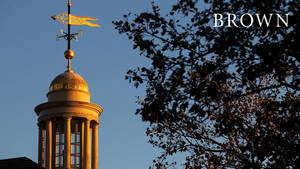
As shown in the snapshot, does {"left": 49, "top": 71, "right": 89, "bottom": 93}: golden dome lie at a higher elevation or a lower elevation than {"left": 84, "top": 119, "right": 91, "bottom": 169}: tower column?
higher

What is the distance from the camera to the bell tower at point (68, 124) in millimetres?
60750

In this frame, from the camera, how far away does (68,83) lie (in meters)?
62.4

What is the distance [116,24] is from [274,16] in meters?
4.84

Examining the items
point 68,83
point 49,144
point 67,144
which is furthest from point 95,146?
point 68,83

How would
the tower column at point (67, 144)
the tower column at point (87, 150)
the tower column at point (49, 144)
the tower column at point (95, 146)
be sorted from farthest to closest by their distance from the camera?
the tower column at point (95, 146)
the tower column at point (87, 150)
the tower column at point (49, 144)
the tower column at point (67, 144)

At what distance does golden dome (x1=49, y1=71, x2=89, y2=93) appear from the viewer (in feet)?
203

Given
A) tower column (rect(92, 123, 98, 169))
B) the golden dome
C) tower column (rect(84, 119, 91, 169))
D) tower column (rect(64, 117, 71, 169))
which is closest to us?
tower column (rect(64, 117, 71, 169))

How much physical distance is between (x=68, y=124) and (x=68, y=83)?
11.9ft

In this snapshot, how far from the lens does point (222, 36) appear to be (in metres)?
21.2

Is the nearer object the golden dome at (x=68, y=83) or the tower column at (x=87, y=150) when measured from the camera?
the tower column at (x=87, y=150)

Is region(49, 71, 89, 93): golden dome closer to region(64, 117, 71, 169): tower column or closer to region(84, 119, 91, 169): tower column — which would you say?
region(64, 117, 71, 169): tower column

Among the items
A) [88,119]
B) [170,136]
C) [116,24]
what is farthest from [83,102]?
[116,24]

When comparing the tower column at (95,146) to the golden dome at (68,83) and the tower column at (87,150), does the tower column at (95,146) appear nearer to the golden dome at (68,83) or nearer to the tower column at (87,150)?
the tower column at (87,150)

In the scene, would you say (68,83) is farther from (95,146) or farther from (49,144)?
(95,146)
